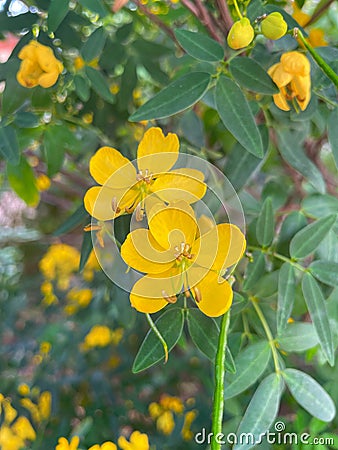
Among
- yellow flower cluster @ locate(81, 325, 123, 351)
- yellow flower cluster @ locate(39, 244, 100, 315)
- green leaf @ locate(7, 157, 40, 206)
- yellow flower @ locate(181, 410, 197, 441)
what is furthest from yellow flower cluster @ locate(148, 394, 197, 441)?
green leaf @ locate(7, 157, 40, 206)

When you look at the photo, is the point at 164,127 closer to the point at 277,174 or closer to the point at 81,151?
the point at 81,151

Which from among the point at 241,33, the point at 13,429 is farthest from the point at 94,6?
the point at 13,429

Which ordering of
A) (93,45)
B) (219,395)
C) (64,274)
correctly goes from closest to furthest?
(219,395)
(93,45)
(64,274)

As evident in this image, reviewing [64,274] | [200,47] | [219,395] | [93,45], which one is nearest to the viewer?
[219,395]

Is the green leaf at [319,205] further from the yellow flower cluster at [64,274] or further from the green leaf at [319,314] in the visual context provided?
the yellow flower cluster at [64,274]

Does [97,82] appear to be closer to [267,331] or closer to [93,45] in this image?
[93,45]
